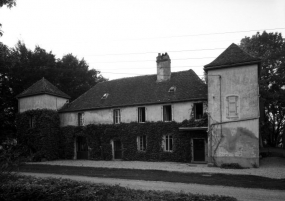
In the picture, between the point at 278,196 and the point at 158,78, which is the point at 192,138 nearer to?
the point at 158,78

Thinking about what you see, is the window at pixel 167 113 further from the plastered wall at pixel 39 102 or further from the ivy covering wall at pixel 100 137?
the plastered wall at pixel 39 102

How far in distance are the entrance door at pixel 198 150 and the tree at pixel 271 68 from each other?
58.3 feet

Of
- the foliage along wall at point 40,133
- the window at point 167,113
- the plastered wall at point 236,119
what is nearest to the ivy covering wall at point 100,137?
the foliage along wall at point 40,133

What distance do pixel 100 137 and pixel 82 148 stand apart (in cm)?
355

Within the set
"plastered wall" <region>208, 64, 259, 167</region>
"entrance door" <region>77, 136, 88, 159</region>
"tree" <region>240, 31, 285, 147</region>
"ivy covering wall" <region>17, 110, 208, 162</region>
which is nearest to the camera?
"plastered wall" <region>208, 64, 259, 167</region>

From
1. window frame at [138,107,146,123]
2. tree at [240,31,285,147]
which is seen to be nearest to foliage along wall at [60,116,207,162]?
window frame at [138,107,146,123]

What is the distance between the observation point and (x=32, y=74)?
32.6 m

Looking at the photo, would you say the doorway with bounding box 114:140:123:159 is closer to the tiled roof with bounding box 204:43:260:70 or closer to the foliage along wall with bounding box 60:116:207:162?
the foliage along wall with bounding box 60:116:207:162

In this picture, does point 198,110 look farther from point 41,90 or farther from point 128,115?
point 41,90

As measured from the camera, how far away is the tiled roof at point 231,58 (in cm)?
1802

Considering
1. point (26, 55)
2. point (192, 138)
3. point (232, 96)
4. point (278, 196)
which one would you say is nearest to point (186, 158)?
point (192, 138)

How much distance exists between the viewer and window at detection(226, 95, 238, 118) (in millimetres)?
18266

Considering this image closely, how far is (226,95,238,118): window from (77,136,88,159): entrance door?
1700cm

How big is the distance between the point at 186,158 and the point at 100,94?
1352 centimetres
